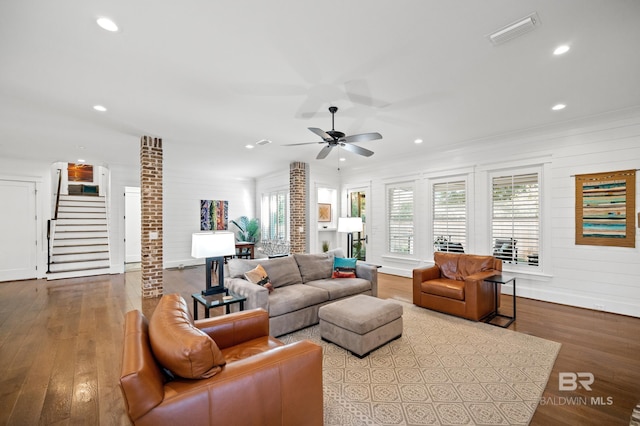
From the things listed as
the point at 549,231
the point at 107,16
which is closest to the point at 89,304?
the point at 107,16

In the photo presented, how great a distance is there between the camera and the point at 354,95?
3510mm

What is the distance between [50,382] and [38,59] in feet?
9.96

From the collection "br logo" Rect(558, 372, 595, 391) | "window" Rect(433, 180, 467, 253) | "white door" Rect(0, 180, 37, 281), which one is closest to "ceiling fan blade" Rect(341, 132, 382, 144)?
"br logo" Rect(558, 372, 595, 391)

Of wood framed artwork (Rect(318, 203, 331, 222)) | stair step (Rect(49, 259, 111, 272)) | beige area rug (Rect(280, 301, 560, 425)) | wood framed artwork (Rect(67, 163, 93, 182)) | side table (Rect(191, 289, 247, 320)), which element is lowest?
beige area rug (Rect(280, 301, 560, 425))

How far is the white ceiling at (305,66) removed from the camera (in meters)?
2.13

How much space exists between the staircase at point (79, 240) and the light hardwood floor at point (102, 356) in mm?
1840

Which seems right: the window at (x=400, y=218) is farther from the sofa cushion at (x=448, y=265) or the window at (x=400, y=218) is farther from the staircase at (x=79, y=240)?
the staircase at (x=79, y=240)

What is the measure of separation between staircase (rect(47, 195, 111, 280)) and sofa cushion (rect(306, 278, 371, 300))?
6506 millimetres

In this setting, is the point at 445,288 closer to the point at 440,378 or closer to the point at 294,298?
the point at 440,378

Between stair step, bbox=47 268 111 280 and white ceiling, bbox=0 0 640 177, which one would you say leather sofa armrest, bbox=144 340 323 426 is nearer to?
white ceiling, bbox=0 0 640 177

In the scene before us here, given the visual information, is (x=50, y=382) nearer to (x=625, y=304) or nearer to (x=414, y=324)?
(x=414, y=324)

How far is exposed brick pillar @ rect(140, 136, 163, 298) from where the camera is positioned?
16.7ft

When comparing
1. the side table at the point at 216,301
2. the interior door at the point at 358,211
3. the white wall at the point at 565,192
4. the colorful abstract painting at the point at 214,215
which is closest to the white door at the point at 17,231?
the colorful abstract painting at the point at 214,215

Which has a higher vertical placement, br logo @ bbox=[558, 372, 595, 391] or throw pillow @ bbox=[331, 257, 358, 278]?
throw pillow @ bbox=[331, 257, 358, 278]
